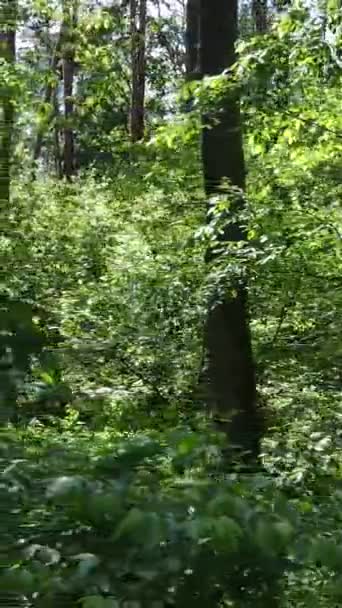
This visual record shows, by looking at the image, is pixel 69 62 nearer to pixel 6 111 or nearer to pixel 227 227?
pixel 227 227

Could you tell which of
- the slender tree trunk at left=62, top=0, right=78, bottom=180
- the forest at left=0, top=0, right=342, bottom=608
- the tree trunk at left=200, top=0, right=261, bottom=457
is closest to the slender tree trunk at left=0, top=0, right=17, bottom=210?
the forest at left=0, top=0, right=342, bottom=608

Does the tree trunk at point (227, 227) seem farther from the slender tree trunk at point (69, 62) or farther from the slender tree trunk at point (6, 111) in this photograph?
the slender tree trunk at point (6, 111)

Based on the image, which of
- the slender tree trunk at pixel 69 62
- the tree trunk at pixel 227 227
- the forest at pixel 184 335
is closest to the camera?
the forest at pixel 184 335

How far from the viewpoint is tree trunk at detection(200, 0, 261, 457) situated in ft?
17.9

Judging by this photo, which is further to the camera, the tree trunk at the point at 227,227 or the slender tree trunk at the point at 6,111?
the tree trunk at the point at 227,227

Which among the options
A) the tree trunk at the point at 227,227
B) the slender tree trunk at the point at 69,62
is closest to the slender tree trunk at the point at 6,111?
the slender tree trunk at the point at 69,62

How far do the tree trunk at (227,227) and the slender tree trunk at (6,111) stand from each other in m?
3.35

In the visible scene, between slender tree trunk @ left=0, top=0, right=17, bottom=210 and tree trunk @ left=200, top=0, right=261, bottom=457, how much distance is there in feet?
11.0

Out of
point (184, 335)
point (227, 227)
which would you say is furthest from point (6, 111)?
point (184, 335)

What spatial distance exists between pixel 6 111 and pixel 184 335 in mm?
4322

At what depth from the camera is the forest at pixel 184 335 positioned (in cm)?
152

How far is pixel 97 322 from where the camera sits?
5605 mm

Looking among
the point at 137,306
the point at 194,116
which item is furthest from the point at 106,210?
the point at 194,116

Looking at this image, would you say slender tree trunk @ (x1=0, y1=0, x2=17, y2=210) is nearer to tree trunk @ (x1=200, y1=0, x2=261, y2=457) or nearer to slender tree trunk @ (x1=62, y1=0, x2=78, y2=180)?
slender tree trunk @ (x1=62, y1=0, x2=78, y2=180)
